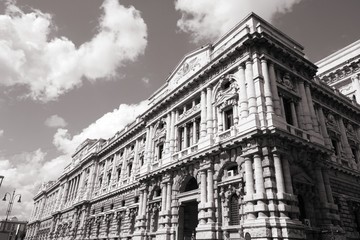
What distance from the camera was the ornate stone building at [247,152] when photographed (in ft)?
55.6

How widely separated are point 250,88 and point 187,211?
11114 mm

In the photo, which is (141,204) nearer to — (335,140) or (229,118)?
(229,118)

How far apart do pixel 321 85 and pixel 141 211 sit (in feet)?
68.1

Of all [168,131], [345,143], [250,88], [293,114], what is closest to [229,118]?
[250,88]

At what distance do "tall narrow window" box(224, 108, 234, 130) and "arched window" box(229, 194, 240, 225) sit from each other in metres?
5.07

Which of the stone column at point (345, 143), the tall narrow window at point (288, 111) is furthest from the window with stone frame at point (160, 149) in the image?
the stone column at point (345, 143)

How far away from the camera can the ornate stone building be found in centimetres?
1694

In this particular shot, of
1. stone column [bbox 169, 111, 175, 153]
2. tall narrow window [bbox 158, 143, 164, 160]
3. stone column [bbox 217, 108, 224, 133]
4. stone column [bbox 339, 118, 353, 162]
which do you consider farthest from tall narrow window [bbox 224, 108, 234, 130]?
stone column [bbox 339, 118, 353, 162]

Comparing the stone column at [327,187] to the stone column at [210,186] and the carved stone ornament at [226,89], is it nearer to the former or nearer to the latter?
the stone column at [210,186]

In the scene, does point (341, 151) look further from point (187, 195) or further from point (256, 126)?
point (187, 195)

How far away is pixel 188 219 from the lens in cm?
2281

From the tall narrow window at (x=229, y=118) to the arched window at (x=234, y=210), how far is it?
507cm

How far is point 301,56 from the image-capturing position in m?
22.6

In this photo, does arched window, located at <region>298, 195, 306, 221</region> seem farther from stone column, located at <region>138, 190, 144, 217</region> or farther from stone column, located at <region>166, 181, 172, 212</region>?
stone column, located at <region>138, 190, 144, 217</region>
